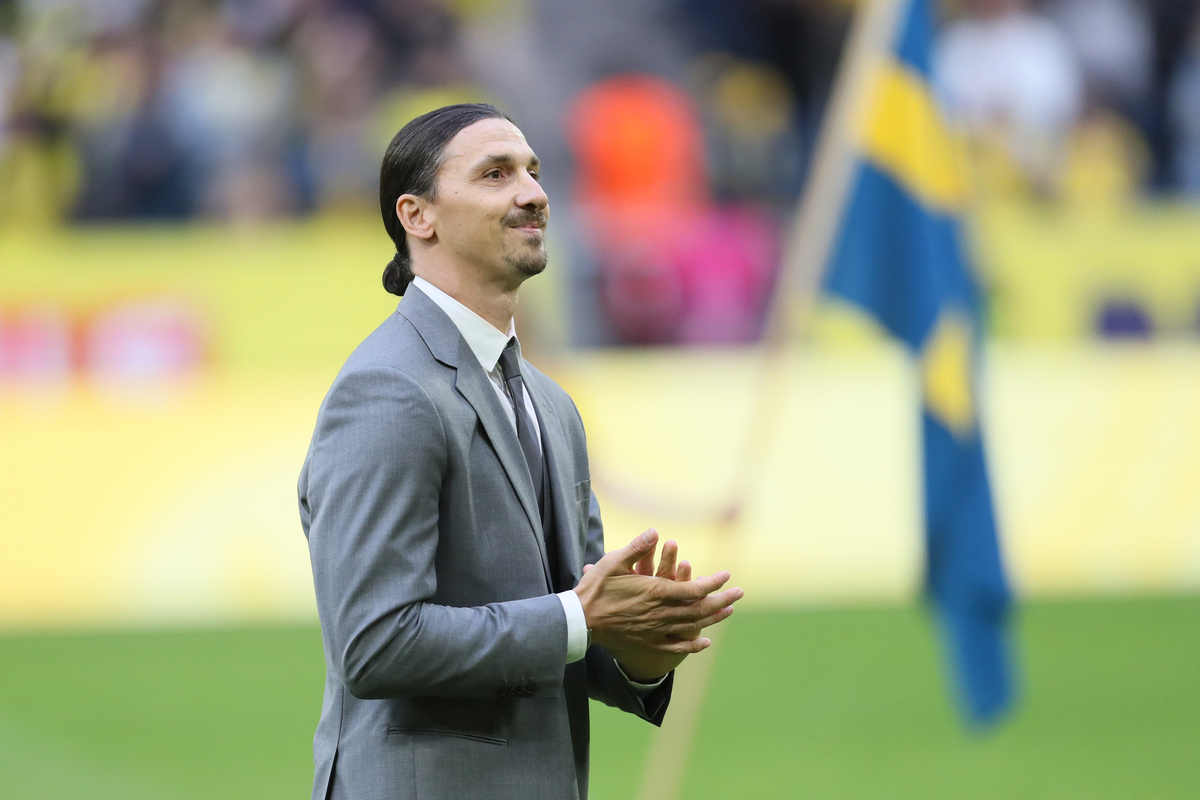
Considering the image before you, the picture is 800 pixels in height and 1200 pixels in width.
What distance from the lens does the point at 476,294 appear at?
8.34 feet

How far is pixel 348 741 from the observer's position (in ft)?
7.89

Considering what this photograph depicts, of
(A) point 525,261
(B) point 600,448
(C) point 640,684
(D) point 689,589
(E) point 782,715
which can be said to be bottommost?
(E) point 782,715

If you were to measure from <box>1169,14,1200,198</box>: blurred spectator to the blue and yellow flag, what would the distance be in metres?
8.76

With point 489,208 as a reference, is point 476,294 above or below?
below

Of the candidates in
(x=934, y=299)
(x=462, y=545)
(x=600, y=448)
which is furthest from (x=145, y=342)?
(x=462, y=545)

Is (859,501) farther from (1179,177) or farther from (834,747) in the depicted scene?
(1179,177)

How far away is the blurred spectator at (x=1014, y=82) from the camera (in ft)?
42.6

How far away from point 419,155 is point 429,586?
723mm

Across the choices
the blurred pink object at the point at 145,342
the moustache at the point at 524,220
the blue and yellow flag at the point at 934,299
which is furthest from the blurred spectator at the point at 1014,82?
the moustache at the point at 524,220

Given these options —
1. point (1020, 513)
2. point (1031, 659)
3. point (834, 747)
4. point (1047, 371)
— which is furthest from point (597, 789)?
point (1047, 371)

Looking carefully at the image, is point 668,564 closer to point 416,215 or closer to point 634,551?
point 634,551

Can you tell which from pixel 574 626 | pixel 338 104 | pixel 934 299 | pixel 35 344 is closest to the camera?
pixel 574 626

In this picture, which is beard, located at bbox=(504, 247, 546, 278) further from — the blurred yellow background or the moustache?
the blurred yellow background

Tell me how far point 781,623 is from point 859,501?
0.98 meters
